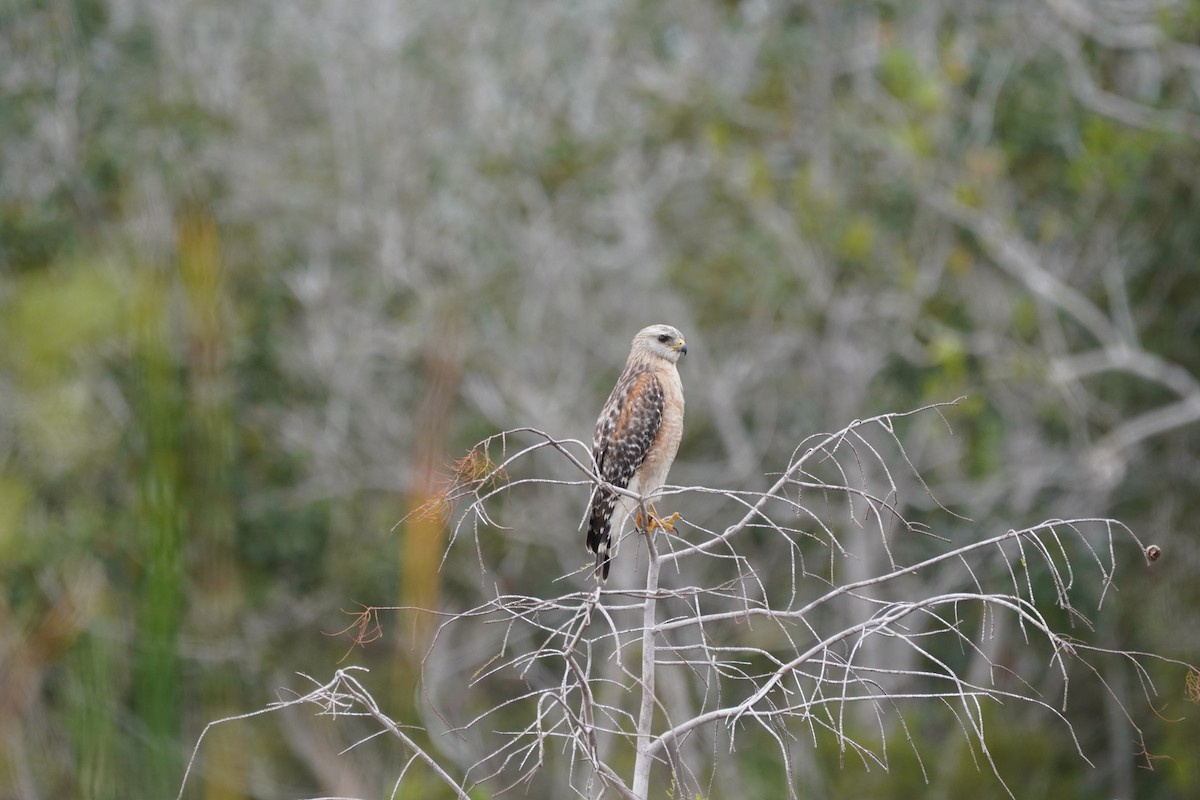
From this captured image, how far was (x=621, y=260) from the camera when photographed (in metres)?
15.3

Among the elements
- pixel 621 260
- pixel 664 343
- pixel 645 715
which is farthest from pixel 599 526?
pixel 621 260

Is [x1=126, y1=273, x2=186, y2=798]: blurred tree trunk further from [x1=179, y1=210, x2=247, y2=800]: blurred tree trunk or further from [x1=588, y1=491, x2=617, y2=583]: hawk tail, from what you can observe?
[x1=588, y1=491, x2=617, y2=583]: hawk tail

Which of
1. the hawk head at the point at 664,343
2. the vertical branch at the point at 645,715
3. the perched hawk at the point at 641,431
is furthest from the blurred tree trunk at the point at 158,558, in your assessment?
the hawk head at the point at 664,343

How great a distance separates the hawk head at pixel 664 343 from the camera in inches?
243

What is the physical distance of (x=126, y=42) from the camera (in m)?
13.8

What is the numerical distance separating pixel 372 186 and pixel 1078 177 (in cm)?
776

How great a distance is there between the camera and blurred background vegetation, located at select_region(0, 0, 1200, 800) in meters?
12.0

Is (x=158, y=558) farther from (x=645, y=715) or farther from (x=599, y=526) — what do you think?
(x=599, y=526)

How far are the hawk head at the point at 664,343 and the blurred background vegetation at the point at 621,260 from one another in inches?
181

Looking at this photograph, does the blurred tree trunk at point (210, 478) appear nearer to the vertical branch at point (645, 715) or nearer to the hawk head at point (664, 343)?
the vertical branch at point (645, 715)

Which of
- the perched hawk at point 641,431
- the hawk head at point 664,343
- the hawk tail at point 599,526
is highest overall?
the hawk head at point 664,343

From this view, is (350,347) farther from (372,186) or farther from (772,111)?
(772,111)

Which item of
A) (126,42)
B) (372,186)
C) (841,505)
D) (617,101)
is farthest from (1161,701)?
(126,42)

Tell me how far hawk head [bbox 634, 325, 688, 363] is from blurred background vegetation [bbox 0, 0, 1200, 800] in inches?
181
